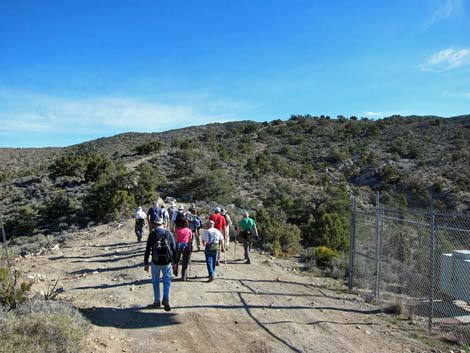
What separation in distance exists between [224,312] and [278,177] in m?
34.1

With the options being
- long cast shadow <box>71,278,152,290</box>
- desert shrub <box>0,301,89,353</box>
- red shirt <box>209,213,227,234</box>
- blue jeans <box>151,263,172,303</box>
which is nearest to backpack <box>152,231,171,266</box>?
blue jeans <box>151,263,172,303</box>

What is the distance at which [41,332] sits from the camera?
5.87 m

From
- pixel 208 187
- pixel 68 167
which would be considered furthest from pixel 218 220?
pixel 68 167

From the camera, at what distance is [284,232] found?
18109 mm

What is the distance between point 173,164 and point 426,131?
120 ft

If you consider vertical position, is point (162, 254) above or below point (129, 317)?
above

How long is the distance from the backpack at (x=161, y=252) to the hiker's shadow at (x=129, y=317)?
3.43ft

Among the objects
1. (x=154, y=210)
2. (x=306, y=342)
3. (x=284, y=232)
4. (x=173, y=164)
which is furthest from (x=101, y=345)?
(x=173, y=164)

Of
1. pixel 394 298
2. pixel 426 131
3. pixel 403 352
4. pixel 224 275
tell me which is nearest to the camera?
pixel 403 352

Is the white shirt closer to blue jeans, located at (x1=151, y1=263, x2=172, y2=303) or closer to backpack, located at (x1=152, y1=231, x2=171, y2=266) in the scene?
blue jeans, located at (x1=151, y1=263, x2=172, y2=303)

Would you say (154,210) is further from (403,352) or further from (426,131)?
(426,131)

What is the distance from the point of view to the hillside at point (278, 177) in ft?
87.5

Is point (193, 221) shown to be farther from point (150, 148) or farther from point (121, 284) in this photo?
point (150, 148)

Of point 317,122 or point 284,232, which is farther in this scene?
point 317,122
